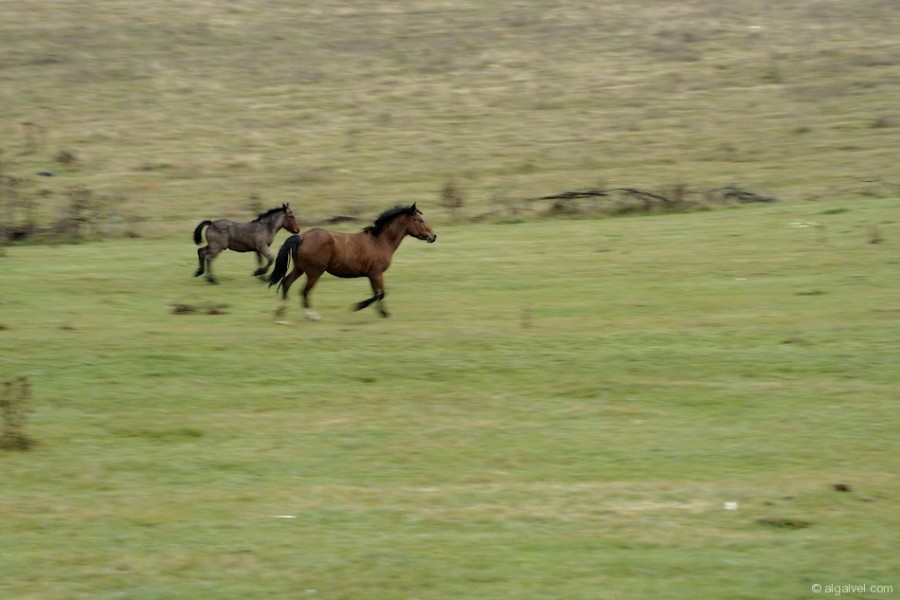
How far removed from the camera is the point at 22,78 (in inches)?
1618

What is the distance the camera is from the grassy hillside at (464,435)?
7461 mm

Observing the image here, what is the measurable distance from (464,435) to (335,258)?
19.9 ft

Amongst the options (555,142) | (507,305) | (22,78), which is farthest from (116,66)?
(507,305)

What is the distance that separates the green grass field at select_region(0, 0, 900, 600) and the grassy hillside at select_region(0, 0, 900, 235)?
0.58 ft

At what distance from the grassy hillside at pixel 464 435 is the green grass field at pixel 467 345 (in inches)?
1.6

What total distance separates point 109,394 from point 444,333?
4.19 m

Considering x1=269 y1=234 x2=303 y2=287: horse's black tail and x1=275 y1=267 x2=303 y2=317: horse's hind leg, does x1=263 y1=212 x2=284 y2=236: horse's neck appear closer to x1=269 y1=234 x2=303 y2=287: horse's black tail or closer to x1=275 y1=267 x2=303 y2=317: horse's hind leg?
x1=275 y1=267 x2=303 y2=317: horse's hind leg

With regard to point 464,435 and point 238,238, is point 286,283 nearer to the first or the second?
point 238,238

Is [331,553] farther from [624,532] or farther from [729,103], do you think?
[729,103]

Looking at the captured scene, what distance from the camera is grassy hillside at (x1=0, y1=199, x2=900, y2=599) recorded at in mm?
7461

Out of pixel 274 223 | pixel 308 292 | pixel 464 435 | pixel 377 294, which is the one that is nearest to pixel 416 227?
pixel 377 294

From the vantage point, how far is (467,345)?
1423 centimetres

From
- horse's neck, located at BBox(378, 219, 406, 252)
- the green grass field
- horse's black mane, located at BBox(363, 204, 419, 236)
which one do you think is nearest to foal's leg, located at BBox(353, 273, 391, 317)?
the green grass field

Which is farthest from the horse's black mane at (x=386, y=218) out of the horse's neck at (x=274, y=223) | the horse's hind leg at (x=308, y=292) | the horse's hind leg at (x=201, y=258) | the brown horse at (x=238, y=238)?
the horse's hind leg at (x=201, y=258)
